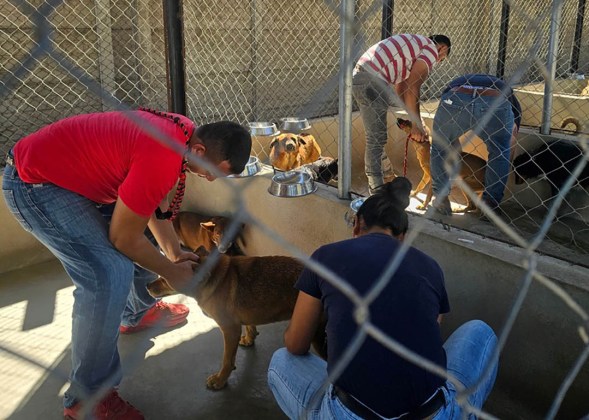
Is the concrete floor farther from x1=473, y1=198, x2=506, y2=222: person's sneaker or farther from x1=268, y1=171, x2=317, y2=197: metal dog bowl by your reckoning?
x1=473, y1=198, x2=506, y2=222: person's sneaker

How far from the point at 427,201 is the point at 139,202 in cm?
346

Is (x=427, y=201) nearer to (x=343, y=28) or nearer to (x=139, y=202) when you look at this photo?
(x=343, y=28)

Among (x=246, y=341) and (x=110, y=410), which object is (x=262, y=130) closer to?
(x=246, y=341)

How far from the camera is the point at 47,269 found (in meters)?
4.11

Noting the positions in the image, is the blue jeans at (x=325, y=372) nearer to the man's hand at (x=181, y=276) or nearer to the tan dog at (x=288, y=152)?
the man's hand at (x=181, y=276)

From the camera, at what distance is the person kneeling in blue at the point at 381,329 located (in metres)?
1.71

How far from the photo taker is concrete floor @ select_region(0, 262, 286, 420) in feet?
8.72

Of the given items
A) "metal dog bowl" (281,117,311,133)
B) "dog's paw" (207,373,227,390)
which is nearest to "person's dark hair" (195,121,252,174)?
"dog's paw" (207,373,227,390)

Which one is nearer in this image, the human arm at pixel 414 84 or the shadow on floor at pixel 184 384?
the shadow on floor at pixel 184 384

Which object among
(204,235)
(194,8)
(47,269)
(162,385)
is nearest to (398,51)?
(204,235)

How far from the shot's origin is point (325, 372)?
2.07 meters

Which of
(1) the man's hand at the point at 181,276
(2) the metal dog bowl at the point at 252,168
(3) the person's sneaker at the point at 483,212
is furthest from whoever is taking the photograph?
(3) the person's sneaker at the point at 483,212

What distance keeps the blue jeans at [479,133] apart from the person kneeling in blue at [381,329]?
218cm

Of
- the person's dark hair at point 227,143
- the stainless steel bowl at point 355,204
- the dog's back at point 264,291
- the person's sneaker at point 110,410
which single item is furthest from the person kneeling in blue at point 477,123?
the person's sneaker at point 110,410
